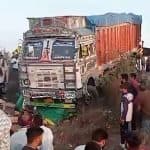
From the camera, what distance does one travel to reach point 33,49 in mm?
15805

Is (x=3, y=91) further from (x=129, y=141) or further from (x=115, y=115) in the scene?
(x=129, y=141)

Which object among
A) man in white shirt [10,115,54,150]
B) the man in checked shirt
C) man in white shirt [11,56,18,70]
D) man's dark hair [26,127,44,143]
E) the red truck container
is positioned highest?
the man in checked shirt

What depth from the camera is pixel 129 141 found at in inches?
257

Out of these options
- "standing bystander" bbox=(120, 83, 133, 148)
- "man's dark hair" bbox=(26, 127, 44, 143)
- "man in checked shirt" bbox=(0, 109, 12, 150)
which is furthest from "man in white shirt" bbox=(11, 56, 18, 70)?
"man in checked shirt" bbox=(0, 109, 12, 150)

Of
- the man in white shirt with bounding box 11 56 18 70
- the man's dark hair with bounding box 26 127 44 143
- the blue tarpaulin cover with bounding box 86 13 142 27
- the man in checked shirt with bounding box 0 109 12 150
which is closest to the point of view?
the man in checked shirt with bounding box 0 109 12 150

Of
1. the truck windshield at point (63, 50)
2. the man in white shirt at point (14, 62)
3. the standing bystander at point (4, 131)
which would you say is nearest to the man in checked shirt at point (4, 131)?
the standing bystander at point (4, 131)

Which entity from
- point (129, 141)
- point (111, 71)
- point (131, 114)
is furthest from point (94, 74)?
point (129, 141)

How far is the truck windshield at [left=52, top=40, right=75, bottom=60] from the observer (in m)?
15.2

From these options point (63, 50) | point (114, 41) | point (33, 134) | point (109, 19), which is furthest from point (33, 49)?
point (33, 134)

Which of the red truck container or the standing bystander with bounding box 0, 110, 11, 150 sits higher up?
the standing bystander with bounding box 0, 110, 11, 150

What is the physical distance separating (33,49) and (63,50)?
1052 mm

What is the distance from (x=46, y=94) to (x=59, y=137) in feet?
10.3

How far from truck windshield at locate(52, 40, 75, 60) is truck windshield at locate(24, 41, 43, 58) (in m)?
0.48

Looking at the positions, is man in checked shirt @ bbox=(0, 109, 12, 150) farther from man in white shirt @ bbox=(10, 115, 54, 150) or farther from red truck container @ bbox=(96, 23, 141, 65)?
red truck container @ bbox=(96, 23, 141, 65)
